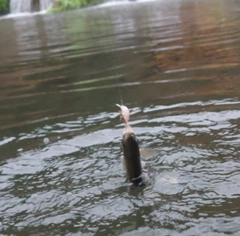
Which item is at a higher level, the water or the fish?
the fish

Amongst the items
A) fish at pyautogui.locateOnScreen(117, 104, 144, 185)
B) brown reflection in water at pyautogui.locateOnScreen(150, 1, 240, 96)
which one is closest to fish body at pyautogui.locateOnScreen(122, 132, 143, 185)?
fish at pyautogui.locateOnScreen(117, 104, 144, 185)

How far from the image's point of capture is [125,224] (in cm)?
323

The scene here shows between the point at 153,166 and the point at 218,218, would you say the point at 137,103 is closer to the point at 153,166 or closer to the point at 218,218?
the point at 153,166

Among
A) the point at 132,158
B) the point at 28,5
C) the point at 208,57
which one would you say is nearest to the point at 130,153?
the point at 132,158

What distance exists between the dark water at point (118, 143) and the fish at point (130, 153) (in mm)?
100

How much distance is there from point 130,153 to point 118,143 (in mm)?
1631

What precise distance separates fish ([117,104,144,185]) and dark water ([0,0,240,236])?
100 mm

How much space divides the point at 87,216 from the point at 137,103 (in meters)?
3.24

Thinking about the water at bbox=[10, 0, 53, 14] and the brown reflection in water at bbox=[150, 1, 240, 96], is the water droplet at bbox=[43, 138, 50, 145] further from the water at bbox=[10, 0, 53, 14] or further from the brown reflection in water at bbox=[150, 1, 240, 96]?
the water at bbox=[10, 0, 53, 14]

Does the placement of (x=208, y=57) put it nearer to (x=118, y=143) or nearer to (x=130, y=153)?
(x=118, y=143)

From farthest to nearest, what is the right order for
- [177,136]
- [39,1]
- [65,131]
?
[39,1]
[65,131]
[177,136]

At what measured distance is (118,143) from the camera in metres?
4.89

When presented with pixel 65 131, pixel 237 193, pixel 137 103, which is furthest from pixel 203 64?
pixel 237 193

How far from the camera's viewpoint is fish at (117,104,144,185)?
3.17m
